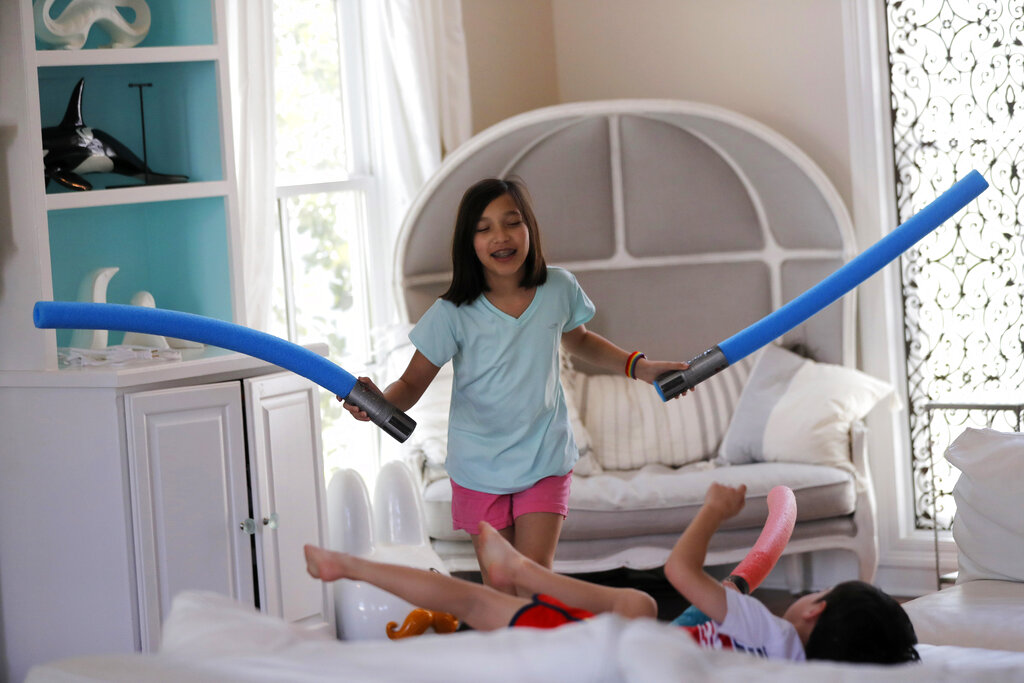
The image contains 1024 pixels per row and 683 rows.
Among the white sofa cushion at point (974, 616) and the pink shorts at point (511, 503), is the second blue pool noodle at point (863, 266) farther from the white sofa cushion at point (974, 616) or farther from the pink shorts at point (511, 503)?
the white sofa cushion at point (974, 616)

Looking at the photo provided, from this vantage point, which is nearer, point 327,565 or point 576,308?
point 327,565

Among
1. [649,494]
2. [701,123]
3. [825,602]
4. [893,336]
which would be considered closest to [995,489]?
[825,602]

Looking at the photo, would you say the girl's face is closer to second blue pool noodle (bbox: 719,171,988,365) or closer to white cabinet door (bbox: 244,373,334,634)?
second blue pool noodle (bbox: 719,171,988,365)

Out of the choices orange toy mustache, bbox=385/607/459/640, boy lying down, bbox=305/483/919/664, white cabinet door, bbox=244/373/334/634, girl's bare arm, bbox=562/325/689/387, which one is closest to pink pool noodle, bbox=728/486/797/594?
boy lying down, bbox=305/483/919/664

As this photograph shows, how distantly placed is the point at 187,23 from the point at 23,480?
1211 millimetres

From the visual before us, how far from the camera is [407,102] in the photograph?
3.84 metres

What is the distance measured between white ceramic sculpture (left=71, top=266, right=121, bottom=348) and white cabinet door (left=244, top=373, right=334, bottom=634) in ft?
1.19

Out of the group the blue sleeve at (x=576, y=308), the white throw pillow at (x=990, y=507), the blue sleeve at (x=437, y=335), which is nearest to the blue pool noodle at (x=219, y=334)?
the blue sleeve at (x=437, y=335)

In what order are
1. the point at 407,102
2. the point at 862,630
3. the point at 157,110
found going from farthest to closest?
1. the point at 407,102
2. the point at 157,110
3. the point at 862,630

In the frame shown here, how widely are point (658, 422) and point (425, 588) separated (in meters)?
A: 2.31

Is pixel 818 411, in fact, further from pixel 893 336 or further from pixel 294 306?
pixel 294 306

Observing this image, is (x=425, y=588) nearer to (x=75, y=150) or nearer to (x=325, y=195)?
(x=75, y=150)

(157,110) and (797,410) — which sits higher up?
(157,110)

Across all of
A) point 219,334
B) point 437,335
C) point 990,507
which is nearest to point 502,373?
point 437,335
